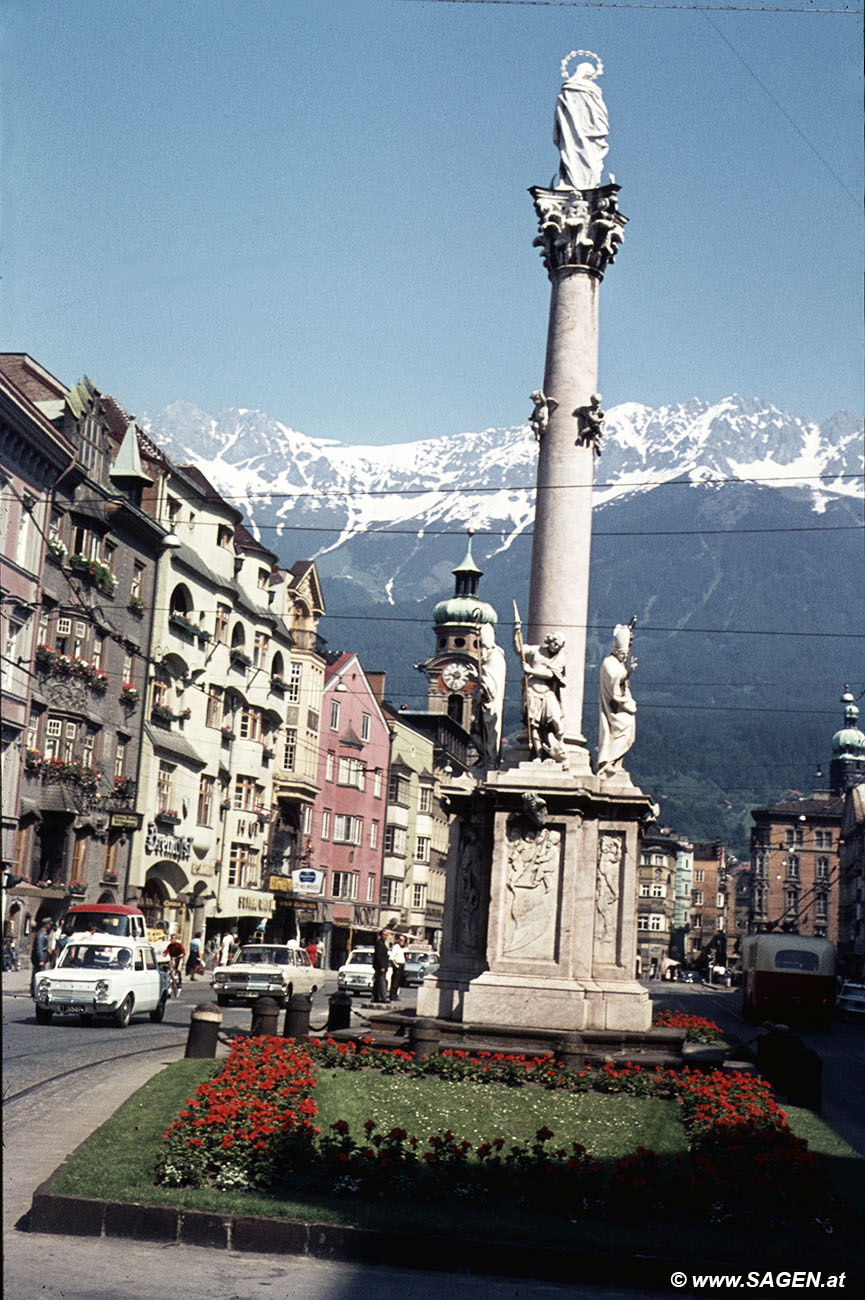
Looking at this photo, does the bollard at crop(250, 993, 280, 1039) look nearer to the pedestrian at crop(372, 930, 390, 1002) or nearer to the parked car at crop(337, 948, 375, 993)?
the pedestrian at crop(372, 930, 390, 1002)

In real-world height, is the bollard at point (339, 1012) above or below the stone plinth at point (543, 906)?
below

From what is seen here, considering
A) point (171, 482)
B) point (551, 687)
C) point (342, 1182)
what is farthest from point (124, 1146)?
point (171, 482)

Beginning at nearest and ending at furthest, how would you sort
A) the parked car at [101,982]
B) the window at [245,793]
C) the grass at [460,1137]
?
the grass at [460,1137] < the parked car at [101,982] < the window at [245,793]

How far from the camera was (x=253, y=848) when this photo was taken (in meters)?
79.9

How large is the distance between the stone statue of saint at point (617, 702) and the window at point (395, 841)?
268 ft

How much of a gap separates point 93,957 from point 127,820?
2879cm

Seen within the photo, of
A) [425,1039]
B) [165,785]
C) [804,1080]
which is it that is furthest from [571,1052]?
[165,785]

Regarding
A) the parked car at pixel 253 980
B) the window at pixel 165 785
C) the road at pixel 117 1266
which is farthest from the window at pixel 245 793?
the road at pixel 117 1266

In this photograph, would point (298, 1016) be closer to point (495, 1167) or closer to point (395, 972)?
point (495, 1167)

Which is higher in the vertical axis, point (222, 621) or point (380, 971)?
point (222, 621)

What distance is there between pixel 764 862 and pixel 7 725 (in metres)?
149

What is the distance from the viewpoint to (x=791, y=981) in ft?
187

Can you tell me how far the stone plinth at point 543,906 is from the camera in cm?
2244

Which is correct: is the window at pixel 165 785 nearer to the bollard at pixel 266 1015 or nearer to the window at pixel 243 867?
the window at pixel 243 867
